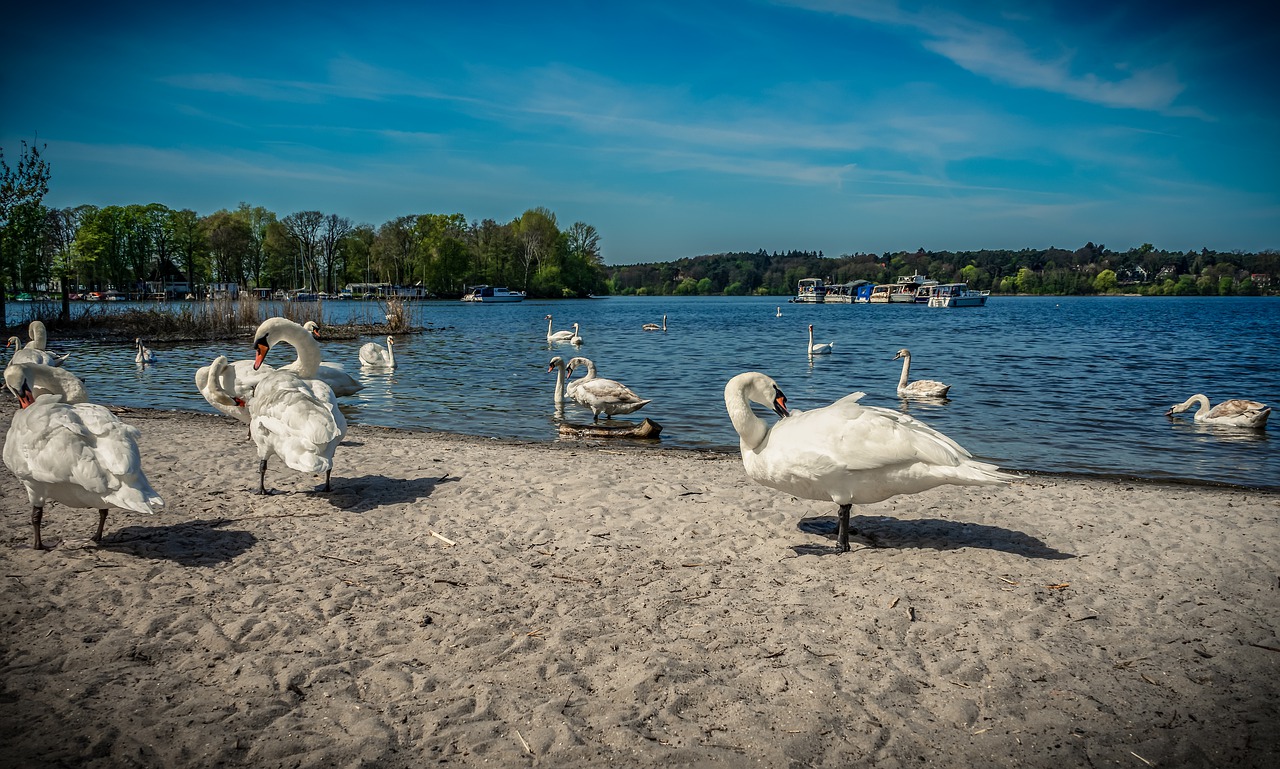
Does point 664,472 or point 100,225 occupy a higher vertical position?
point 100,225

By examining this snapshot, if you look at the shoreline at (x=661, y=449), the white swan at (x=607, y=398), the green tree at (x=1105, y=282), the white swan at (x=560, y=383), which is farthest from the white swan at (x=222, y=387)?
the green tree at (x=1105, y=282)

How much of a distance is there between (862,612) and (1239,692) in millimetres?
1939

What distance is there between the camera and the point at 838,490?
5707 millimetres

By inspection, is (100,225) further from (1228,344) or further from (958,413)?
A: (1228,344)

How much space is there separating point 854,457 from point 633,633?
6.94 ft

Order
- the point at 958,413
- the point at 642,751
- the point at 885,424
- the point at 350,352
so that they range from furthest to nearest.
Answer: the point at 350,352 < the point at 958,413 < the point at 885,424 < the point at 642,751

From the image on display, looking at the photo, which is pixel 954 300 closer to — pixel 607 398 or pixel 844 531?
pixel 607 398

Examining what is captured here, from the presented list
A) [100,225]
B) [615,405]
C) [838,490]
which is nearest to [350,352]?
[615,405]

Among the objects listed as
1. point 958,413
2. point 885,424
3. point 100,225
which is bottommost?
point 958,413

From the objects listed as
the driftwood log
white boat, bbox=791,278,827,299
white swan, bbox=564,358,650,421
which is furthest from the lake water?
white boat, bbox=791,278,827,299

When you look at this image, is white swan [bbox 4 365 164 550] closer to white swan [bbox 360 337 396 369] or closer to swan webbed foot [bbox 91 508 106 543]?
swan webbed foot [bbox 91 508 106 543]

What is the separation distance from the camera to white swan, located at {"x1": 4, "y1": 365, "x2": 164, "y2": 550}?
503 cm

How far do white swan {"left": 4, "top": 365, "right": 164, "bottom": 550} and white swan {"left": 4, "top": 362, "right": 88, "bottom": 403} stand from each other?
1184 millimetres

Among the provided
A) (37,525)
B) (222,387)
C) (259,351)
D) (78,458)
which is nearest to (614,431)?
(259,351)
